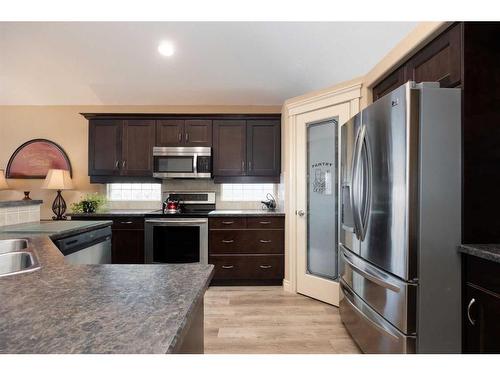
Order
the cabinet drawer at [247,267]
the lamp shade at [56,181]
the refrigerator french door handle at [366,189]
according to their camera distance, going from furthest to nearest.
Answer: the lamp shade at [56,181]
the cabinet drawer at [247,267]
the refrigerator french door handle at [366,189]

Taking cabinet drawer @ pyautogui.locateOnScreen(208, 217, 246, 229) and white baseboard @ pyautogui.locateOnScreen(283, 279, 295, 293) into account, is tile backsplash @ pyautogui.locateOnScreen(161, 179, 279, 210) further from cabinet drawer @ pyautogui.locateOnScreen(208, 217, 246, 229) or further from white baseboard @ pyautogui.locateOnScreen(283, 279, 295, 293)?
white baseboard @ pyautogui.locateOnScreen(283, 279, 295, 293)

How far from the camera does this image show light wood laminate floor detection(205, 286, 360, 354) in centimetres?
207

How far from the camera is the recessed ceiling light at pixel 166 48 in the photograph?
324cm

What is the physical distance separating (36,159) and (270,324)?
400cm

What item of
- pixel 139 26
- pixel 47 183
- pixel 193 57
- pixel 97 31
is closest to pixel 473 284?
pixel 193 57

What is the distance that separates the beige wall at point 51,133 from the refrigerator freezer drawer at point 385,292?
3.35 meters

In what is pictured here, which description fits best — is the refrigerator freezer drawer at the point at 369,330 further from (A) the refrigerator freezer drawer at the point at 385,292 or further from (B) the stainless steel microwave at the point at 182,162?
(B) the stainless steel microwave at the point at 182,162

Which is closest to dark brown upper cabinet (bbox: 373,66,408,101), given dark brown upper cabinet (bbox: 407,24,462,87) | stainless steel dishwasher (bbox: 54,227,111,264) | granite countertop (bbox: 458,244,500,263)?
dark brown upper cabinet (bbox: 407,24,462,87)

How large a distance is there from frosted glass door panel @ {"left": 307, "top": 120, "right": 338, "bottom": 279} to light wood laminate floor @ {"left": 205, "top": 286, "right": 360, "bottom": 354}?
423mm

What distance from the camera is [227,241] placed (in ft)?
11.3

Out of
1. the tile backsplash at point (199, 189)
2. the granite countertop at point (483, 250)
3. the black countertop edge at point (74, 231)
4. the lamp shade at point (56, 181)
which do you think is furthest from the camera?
the tile backsplash at point (199, 189)

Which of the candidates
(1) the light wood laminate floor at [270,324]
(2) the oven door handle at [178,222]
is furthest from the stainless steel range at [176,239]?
(1) the light wood laminate floor at [270,324]

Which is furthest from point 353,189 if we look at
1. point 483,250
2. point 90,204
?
point 90,204
